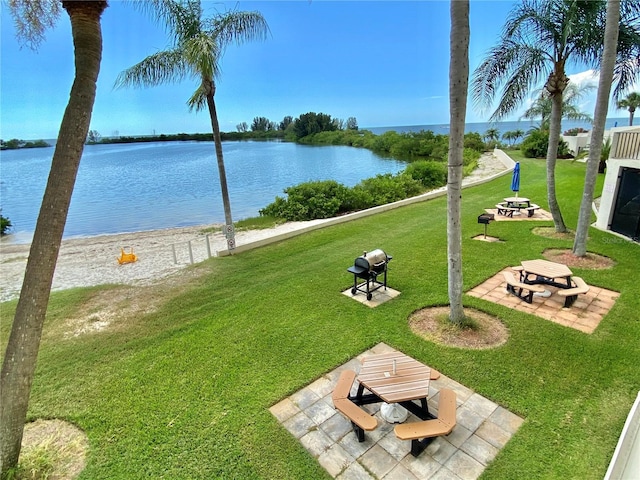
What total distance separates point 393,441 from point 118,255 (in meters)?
12.1

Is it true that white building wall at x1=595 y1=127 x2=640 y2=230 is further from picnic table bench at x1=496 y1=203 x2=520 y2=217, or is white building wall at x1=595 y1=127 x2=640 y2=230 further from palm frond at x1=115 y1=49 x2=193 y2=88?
palm frond at x1=115 y1=49 x2=193 y2=88

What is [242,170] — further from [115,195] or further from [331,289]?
[331,289]

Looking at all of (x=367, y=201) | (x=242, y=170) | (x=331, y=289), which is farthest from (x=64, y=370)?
(x=242, y=170)

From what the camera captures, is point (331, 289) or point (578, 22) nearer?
point (331, 289)

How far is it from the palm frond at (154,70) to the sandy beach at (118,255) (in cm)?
435

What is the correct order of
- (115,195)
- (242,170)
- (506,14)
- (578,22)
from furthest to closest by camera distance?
(242,170) < (115,195) < (506,14) < (578,22)

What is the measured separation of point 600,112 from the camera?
722cm

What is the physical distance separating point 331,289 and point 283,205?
10607 millimetres

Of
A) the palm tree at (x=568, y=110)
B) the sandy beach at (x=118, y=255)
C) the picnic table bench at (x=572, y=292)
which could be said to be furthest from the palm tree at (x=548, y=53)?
the palm tree at (x=568, y=110)

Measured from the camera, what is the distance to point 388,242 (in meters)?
10.2

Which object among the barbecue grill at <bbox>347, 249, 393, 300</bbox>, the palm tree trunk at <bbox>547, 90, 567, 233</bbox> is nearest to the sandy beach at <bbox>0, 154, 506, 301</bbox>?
the barbecue grill at <bbox>347, 249, 393, 300</bbox>

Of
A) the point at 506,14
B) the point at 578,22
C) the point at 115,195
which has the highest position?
the point at 506,14

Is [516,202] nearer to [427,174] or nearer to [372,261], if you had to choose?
[372,261]

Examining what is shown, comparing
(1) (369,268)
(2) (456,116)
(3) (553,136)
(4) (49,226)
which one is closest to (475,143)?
(3) (553,136)
